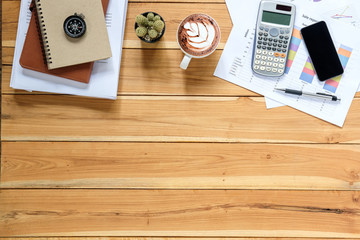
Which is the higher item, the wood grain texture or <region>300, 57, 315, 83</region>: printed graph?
the wood grain texture

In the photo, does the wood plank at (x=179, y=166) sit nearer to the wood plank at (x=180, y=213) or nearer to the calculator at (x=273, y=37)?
the wood plank at (x=180, y=213)

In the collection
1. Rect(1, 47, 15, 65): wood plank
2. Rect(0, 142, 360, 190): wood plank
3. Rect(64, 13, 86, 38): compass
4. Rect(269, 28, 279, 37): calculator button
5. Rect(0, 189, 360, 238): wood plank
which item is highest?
Rect(269, 28, 279, 37): calculator button

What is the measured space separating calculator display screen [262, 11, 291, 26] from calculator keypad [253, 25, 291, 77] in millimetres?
18

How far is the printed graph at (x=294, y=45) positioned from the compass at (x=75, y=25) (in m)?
0.49

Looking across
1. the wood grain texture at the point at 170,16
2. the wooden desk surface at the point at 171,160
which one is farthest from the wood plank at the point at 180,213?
the wood grain texture at the point at 170,16

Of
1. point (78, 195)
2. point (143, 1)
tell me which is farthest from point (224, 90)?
point (78, 195)

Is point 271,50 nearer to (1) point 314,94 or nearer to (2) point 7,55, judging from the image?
(1) point 314,94

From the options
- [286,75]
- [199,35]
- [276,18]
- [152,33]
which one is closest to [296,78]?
[286,75]

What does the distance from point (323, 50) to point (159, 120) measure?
43cm

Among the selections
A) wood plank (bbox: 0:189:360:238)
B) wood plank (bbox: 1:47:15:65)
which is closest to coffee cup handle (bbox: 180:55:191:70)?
wood plank (bbox: 0:189:360:238)

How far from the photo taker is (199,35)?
0.73m

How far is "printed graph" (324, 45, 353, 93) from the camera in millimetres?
757

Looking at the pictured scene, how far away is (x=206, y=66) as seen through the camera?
0.77 m

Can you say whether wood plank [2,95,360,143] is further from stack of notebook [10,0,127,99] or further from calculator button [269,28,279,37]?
calculator button [269,28,279,37]
